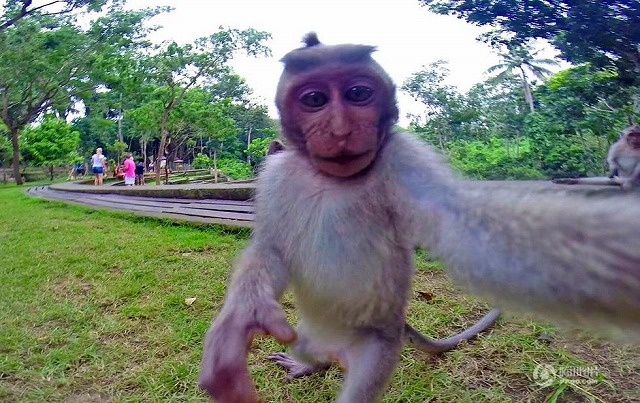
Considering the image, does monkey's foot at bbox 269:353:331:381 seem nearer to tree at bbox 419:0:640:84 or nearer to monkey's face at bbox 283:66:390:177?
monkey's face at bbox 283:66:390:177

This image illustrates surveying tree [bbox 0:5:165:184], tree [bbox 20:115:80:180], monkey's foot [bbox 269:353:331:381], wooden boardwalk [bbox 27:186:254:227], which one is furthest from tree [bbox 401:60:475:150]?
tree [bbox 20:115:80:180]

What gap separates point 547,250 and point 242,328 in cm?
113

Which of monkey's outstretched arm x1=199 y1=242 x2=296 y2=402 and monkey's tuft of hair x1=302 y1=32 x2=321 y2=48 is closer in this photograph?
monkey's outstretched arm x1=199 y1=242 x2=296 y2=402

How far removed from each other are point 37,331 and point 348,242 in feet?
9.47

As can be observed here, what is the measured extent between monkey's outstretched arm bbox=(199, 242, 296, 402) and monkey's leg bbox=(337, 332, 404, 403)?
1.51 ft

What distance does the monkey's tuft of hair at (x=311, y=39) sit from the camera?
2.37m

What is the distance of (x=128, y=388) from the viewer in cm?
298

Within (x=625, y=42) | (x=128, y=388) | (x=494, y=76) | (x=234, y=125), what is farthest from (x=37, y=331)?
(x=234, y=125)

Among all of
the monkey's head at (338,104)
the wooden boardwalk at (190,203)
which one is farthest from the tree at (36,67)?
the monkey's head at (338,104)

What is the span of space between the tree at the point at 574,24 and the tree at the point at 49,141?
97.9 feet

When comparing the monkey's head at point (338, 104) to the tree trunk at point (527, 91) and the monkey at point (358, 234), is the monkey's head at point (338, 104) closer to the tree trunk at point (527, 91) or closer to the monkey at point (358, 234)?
the monkey at point (358, 234)

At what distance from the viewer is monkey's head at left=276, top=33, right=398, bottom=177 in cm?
204

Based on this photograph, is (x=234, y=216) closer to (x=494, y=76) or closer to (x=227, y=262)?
(x=227, y=262)

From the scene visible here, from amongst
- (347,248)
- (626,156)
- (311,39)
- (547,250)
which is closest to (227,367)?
(347,248)
